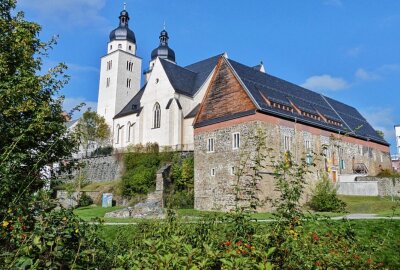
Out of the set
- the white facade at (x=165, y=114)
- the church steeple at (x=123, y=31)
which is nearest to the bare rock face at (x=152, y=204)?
the white facade at (x=165, y=114)

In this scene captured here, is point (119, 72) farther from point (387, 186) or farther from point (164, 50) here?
point (387, 186)

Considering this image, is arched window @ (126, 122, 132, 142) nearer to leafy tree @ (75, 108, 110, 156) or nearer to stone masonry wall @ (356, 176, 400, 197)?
leafy tree @ (75, 108, 110, 156)

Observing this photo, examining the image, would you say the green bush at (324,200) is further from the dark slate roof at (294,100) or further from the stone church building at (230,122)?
the dark slate roof at (294,100)

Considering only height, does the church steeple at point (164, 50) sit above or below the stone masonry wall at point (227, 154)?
above

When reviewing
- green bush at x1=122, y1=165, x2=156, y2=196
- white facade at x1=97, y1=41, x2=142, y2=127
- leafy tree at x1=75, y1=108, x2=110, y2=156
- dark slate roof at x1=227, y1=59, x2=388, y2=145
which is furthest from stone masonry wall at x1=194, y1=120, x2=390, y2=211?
white facade at x1=97, y1=41, x2=142, y2=127

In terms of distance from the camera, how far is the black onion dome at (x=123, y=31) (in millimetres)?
70000

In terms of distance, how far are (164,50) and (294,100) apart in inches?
1625

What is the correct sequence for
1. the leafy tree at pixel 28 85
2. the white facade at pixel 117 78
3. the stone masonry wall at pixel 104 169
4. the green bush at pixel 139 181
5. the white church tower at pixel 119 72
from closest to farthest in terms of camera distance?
the leafy tree at pixel 28 85 → the green bush at pixel 139 181 → the stone masonry wall at pixel 104 169 → the white facade at pixel 117 78 → the white church tower at pixel 119 72

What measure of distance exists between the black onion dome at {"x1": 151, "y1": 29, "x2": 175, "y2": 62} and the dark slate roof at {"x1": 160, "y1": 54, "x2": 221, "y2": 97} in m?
18.3

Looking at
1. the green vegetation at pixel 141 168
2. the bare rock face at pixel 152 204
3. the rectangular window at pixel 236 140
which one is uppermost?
the rectangular window at pixel 236 140

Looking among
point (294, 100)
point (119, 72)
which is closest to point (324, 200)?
point (294, 100)

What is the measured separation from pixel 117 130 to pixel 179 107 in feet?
55.0

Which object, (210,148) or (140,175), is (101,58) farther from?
(210,148)

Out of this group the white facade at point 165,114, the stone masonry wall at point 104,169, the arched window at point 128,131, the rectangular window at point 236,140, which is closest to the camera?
the rectangular window at point 236,140
